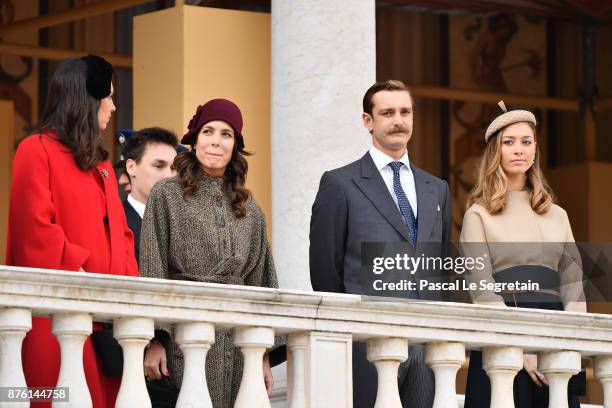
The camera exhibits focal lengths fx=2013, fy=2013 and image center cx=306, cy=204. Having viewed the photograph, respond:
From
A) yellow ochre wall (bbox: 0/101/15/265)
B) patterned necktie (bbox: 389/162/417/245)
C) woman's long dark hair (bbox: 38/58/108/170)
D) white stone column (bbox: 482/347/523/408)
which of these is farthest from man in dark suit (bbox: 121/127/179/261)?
yellow ochre wall (bbox: 0/101/15/265)

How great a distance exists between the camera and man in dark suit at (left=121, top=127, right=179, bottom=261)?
9.62 meters

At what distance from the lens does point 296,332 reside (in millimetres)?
8258

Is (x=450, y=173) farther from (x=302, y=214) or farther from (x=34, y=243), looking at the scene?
(x=34, y=243)

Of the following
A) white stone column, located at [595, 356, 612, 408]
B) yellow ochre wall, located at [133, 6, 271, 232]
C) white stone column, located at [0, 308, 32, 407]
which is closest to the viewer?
white stone column, located at [0, 308, 32, 407]

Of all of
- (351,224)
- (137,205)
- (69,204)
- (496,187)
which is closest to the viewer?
(69,204)

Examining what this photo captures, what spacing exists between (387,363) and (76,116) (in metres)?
1.63

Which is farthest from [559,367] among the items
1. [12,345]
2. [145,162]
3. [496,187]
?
[12,345]

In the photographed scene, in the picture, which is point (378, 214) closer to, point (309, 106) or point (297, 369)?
point (297, 369)

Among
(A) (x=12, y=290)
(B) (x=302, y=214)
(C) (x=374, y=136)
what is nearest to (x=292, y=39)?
(B) (x=302, y=214)

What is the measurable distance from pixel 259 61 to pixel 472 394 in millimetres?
3972

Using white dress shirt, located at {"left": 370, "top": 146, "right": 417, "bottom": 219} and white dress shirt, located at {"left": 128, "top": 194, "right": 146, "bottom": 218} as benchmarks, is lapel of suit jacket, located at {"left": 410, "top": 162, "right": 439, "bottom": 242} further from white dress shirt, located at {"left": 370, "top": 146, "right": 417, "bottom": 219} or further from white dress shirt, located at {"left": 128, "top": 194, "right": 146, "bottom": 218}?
white dress shirt, located at {"left": 128, "top": 194, "right": 146, "bottom": 218}

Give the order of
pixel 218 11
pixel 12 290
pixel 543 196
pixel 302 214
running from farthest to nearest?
pixel 218 11 → pixel 302 214 → pixel 543 196 → pixel 12 290

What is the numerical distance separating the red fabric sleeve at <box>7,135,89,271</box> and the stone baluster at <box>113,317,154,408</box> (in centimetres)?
34

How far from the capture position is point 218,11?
12.2 meters
